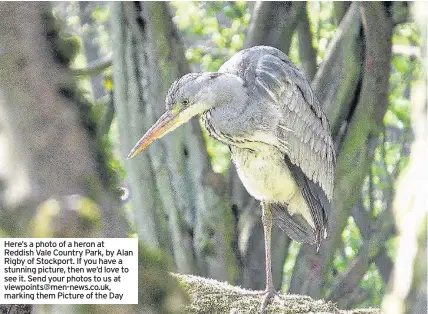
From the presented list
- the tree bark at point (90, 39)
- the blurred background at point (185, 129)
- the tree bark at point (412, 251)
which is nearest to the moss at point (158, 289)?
the blurred background at point (185, 129)

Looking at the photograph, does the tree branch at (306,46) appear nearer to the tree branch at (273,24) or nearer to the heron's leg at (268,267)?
the tree branch at (273,24)

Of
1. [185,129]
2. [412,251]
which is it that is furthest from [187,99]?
[412,251]

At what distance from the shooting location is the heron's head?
1.63 m

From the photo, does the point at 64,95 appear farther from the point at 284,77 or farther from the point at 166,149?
the point at 166,149

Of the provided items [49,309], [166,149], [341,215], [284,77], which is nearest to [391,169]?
[341,215]

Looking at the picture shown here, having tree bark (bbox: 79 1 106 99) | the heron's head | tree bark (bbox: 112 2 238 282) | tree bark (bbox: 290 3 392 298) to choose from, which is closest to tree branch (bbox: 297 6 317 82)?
tree bark (bbox: 290 3 392 298)

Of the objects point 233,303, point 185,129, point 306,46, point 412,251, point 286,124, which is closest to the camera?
point 412,251

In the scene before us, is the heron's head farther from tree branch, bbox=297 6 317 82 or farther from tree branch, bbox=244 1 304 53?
tree branch, bbox=297 6 317 82

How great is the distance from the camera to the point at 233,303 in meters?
1.61

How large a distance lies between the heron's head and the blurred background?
124mm

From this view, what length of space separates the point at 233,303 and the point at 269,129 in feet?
1.24

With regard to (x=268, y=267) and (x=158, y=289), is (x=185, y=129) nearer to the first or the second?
(x=268, y=267)

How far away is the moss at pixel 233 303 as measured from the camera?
1.55m

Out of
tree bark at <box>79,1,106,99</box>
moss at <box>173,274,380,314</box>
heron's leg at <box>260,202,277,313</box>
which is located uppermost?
tree bark at <box>79,1,106,99</box>
